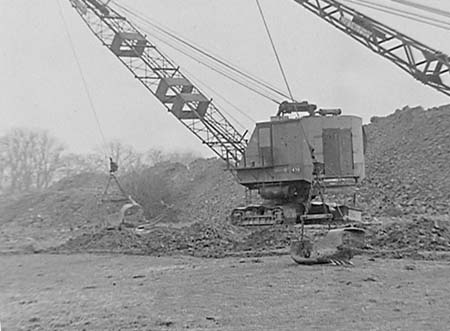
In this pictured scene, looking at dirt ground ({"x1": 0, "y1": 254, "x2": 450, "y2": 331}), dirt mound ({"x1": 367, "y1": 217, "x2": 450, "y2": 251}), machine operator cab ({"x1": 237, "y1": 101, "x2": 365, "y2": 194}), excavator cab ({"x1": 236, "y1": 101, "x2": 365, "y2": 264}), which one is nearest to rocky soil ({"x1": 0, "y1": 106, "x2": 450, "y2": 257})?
dirt mound ({"x1": 367, "y1": 217, "x2": 450, "y2": 251})

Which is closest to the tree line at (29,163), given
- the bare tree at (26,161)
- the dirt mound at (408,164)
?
the bare tree at (26,161)

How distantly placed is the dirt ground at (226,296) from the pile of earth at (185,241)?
1677 mm

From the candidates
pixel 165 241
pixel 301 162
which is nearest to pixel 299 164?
pixel 301 162

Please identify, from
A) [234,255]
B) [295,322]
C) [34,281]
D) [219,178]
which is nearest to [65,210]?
[234,255]

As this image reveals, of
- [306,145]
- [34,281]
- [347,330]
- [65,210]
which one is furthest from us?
[65,210]

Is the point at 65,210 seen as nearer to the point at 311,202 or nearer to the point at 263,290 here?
the point at 311,202

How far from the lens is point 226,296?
4422 mm

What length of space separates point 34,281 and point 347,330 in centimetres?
225

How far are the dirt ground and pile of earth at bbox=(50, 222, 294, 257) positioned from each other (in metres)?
1.68

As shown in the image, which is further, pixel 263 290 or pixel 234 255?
pixel 234 255

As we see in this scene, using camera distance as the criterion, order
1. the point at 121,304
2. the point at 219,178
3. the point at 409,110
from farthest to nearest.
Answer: the point at 409,110, the point at 219,178, the point at 121,304

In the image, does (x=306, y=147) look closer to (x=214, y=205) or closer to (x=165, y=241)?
(x=165, y=241)

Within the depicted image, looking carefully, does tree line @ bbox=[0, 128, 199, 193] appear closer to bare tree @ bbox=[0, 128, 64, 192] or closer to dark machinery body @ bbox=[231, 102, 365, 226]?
bare tree @ bbox=[0, 128, 64, 192]

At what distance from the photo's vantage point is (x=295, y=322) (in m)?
3.46
